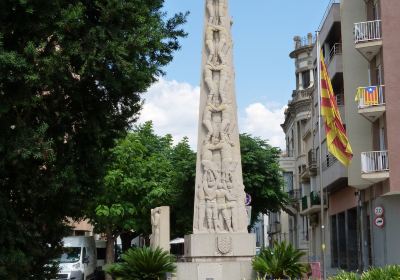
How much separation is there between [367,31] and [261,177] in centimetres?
924

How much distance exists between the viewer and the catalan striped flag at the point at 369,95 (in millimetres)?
26188

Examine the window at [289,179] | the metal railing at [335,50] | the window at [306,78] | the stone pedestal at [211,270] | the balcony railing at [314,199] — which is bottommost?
the stone pedestal at [211,270]

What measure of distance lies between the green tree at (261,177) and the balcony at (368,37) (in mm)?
8397

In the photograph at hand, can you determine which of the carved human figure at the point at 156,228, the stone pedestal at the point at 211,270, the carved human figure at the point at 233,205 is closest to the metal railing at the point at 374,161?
the carved human figure at the point at 156,228

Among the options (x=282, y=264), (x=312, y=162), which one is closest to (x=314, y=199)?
(x=312, y=162)

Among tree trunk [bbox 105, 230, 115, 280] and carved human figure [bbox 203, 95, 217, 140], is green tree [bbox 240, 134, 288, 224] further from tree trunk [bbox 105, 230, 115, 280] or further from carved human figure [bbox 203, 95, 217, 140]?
carved human figure [bbox 203, 95, 217, 140]

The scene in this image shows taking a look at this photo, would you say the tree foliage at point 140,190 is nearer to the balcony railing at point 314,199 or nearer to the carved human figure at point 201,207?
the balcony railing at point 314,199

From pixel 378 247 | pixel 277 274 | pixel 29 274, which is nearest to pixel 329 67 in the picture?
pixel 378 247

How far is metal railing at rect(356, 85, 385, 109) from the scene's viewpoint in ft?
85.5

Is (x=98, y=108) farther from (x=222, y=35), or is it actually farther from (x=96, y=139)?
(x=222, y=35)

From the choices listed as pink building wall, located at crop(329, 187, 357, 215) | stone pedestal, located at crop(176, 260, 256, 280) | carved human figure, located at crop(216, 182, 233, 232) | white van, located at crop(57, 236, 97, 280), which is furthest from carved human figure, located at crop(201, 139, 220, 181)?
pink building wall, located at crop(329, 187, 357, 215)

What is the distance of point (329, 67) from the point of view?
34.0 metres

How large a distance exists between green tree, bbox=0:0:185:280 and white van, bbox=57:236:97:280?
1167 cm

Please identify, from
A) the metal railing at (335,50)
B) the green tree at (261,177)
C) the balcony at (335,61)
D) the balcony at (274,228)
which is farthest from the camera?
the balcony at (274,228)
